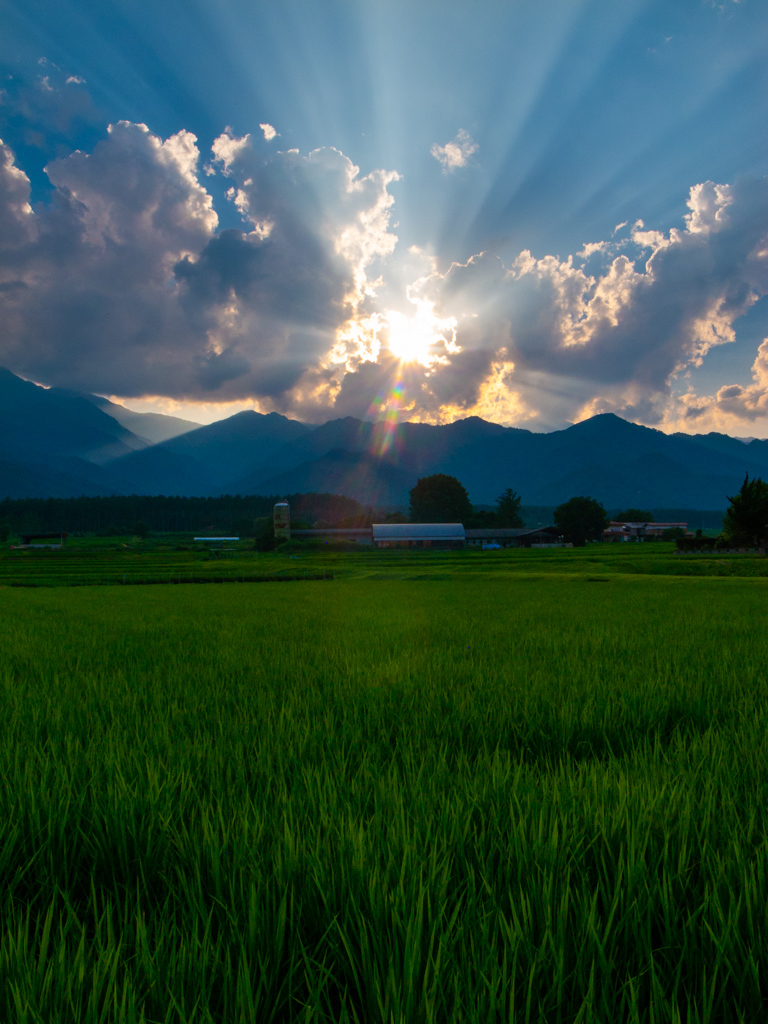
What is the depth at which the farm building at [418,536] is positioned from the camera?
323ft

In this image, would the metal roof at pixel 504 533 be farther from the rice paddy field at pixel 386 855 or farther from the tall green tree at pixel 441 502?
the rice paddy field at pixel 386 855

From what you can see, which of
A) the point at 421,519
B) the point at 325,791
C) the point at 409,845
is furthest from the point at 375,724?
the point at 421,519

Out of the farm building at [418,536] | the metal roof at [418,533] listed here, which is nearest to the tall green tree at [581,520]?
the farm building at [418,536]

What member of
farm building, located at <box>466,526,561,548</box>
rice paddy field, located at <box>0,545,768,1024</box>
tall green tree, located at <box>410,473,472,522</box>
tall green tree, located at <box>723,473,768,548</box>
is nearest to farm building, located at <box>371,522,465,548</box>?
farm building, located at <box>466,526,561,548</box>

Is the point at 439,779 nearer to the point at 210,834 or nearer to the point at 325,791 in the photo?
the point at 325,791

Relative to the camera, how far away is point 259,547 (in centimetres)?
9600

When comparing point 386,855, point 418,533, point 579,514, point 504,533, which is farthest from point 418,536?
point 386,855

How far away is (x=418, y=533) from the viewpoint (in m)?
102

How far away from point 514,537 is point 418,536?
23.4m

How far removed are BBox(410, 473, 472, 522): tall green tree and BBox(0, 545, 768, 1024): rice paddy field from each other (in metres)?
119

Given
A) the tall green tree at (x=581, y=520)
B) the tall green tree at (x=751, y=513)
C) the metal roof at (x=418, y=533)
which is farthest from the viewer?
the metal roof at (x=418, y=533)

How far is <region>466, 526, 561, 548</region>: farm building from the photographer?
10562 centimetres

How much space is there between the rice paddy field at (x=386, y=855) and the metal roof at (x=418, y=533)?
310 feet

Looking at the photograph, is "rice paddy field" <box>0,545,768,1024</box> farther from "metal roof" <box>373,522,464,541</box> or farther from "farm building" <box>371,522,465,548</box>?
"metal roof" <box>373,522,464,541</box>
